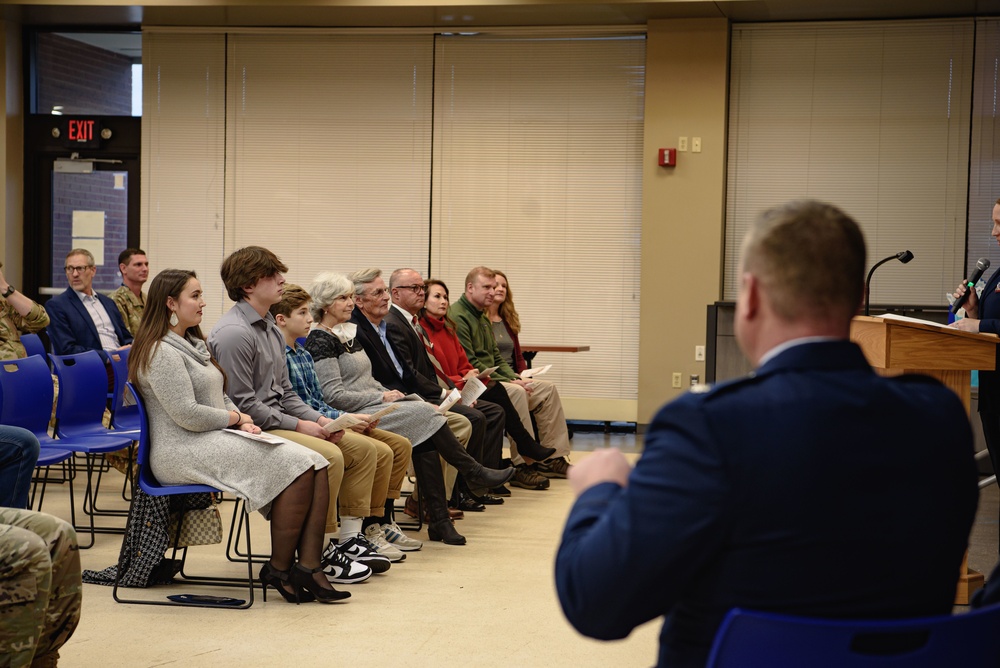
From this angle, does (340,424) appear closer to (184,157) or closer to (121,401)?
(121,401)

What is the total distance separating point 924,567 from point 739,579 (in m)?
0.23

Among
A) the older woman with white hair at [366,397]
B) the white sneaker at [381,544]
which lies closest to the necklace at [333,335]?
the older woman with white hair at [366,397]

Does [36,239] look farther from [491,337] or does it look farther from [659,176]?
[659,176]

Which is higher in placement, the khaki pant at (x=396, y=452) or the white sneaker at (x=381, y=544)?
the khaki pant at (x=396, y=452)

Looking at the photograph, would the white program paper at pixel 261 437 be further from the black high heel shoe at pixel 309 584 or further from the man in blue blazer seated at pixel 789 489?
the man in blue blazer seated at pixel 789 489

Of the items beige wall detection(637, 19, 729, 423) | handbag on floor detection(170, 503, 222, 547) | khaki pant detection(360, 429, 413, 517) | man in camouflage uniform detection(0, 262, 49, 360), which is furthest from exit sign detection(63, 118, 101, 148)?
handbag on floor detection(170, 503, 222, 547)

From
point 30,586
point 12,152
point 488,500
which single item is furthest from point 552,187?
point 30,586

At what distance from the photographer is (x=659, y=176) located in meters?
8.44

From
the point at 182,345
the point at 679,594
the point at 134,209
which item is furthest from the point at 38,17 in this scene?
the point at 679,594

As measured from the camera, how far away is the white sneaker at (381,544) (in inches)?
185

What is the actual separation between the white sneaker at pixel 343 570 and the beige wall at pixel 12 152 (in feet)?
19.4

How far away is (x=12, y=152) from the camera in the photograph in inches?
358

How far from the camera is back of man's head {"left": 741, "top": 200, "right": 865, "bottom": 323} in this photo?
131 centimetres

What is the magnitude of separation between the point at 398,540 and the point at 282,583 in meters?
0.96
